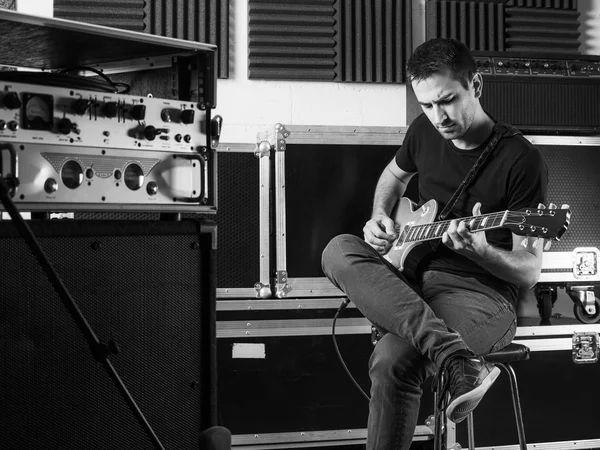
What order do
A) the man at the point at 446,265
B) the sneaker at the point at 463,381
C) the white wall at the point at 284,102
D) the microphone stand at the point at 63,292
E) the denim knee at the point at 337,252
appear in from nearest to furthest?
the microphone stand at the point at 63,292
the sneaker at the point at 463,381
the man at the point at 446,265
the denim knee at the point at 337,252
the white wall at the point at 284,102

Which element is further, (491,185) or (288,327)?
(288,327)

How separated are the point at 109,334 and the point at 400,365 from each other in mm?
837

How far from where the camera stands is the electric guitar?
2100 millimetres

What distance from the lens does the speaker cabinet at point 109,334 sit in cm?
147

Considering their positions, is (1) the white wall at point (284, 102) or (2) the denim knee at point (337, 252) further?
(1) the white wall at point (284, 102)

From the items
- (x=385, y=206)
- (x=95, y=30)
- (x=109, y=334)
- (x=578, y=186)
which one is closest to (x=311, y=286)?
(x=385, y=206)

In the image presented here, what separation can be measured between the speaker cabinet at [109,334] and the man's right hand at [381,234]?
33.1 inches

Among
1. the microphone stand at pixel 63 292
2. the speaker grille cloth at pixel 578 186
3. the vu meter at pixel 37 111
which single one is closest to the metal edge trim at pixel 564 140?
the speaker grille cloth at pixel 578 186

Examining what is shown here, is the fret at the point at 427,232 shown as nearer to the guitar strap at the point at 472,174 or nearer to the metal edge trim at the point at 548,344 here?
the guitar strap at the point at 472,174

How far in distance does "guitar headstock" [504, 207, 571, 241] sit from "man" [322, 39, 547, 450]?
0.32 ft

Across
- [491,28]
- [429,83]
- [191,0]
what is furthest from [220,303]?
[491,28]

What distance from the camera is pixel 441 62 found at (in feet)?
7.96

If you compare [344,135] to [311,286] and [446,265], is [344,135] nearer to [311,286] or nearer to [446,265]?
[311,286]

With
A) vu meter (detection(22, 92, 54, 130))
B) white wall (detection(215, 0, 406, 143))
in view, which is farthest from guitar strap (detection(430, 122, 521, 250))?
white wall (detection(215, 0, 406, 143))
